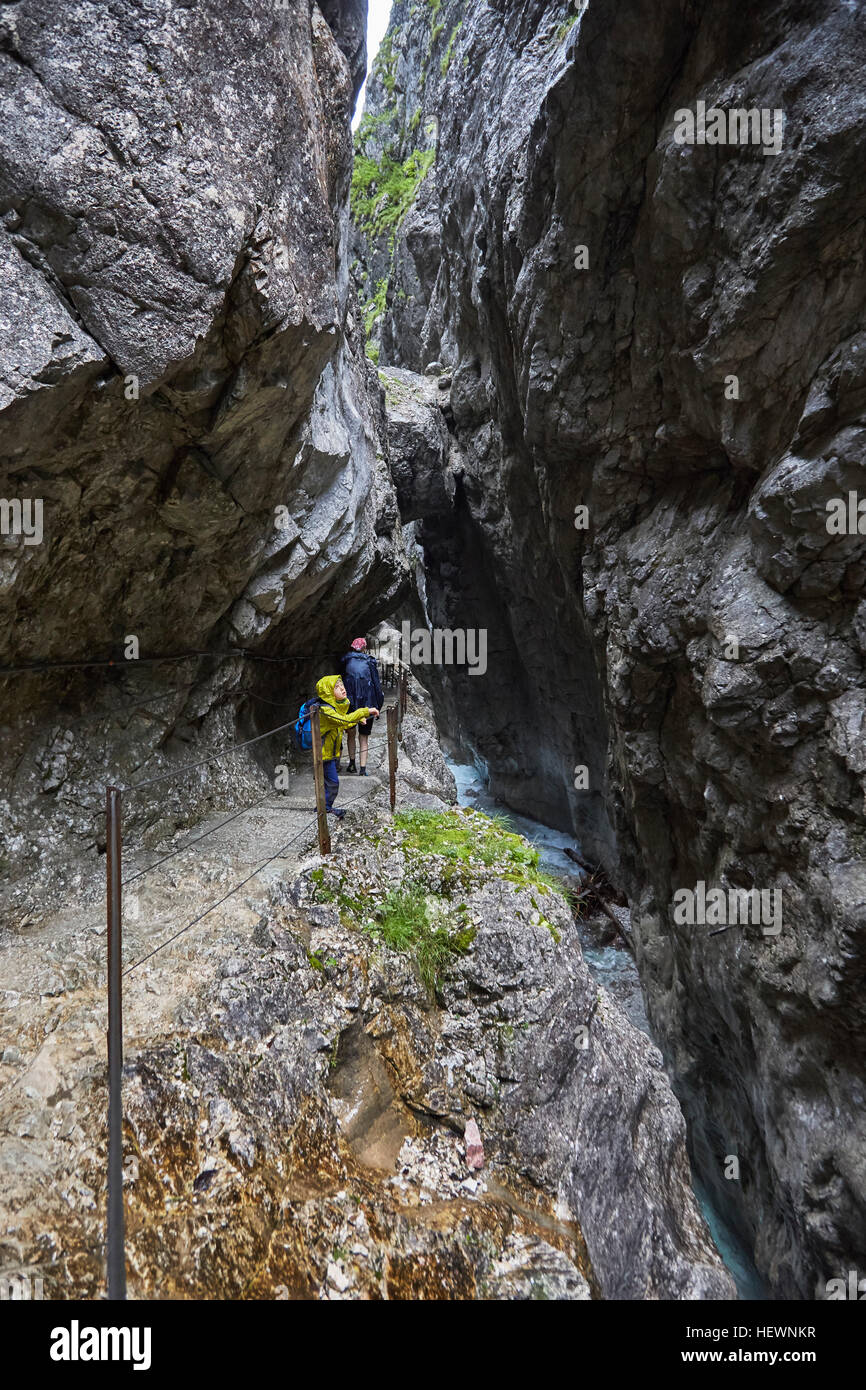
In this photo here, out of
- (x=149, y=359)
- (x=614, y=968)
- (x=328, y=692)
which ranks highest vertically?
(x=149, y=359)

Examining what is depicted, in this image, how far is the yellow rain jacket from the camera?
707 cm

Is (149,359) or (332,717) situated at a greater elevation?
(149,359)

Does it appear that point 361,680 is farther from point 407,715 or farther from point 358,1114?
point 358,1114

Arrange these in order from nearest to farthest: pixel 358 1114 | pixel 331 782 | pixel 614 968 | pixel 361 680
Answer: pixel 358 1114 → pixel 331 782 → pixel 361 680 → pixel 614 968

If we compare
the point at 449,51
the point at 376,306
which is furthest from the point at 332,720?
the point at 376,306

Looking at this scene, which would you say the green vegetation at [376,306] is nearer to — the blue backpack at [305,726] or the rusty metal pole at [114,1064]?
the blue backpack at [305,726]

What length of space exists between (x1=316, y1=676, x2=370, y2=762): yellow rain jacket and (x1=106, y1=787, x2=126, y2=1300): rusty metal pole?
4.10 m

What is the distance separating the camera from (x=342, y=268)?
8859mm

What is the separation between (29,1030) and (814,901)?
7.86 meters

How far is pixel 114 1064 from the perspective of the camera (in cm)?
283

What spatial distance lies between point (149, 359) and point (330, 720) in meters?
3.74

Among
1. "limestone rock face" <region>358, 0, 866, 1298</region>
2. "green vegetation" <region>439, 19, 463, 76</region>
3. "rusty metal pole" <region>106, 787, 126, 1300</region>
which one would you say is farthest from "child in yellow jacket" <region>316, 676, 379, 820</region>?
"green vegetation" <region>439, 19, 463, 76</region>

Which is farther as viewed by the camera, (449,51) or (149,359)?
(449,51)

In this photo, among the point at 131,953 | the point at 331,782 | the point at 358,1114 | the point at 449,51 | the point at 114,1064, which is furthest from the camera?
the point at 449,51
